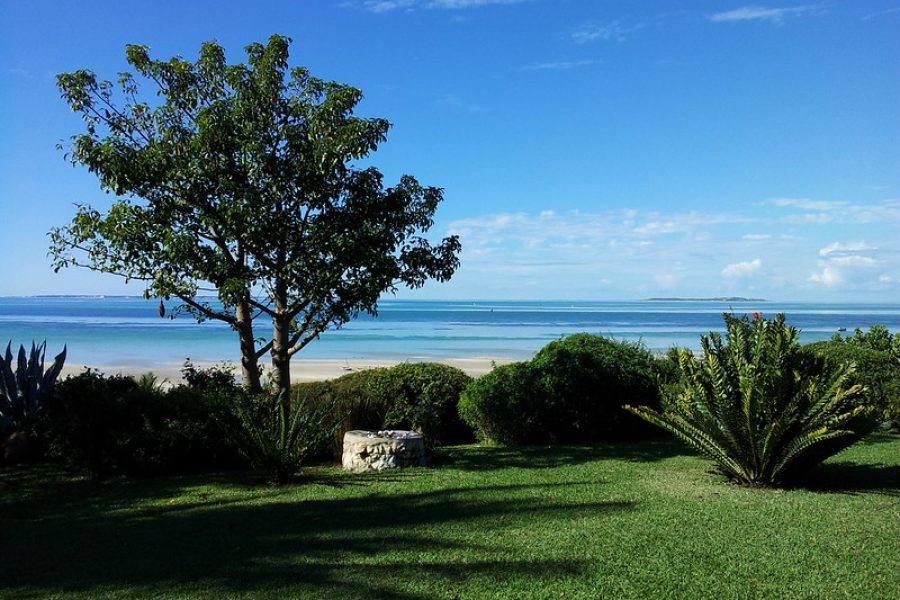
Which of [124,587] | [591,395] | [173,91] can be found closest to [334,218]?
[173,91]

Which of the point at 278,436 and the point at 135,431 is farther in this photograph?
the point at 135,431

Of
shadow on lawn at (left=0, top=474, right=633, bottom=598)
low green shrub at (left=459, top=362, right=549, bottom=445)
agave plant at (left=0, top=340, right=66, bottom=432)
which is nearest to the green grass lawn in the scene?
shadow on lawn at (left=0, top=474, right=633, bottom=598)

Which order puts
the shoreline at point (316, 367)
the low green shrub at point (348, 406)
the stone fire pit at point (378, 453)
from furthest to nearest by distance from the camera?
the shoreline at point (316, 367) < the low green shrub at point (348, 406) < the stone fire pit at point (378, 453)

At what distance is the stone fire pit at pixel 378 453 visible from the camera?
9.09 m

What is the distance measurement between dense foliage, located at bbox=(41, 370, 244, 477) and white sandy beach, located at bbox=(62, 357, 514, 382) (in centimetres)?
1633

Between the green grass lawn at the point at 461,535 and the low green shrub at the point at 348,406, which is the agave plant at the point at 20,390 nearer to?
the green grass lawn at the point at 461,535

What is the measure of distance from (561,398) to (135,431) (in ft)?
22.4

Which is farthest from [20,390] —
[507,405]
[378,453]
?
[507,405]

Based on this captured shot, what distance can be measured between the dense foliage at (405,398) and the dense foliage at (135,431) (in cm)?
206

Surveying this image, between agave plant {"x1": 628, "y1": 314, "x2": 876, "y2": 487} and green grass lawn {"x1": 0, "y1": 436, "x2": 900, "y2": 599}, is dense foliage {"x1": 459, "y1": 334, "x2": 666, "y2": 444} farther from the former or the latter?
agave plant {"x1": 628, "y1": 314, "x2": 876, "y2": 487}

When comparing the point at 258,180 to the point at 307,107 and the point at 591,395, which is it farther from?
the point at 591,395

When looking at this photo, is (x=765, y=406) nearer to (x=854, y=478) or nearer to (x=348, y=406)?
(x=854, y=478)

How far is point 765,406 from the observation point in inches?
292

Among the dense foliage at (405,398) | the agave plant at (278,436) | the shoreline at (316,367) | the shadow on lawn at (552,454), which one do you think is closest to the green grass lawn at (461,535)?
the agave plant at (278,436)
